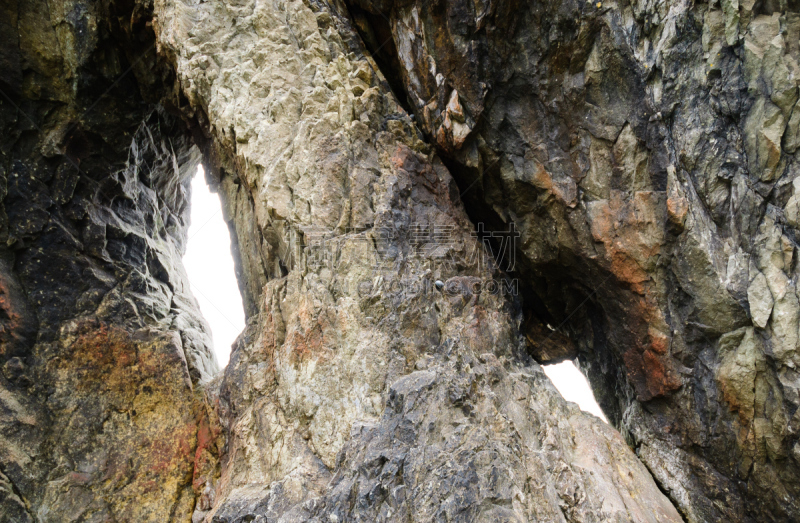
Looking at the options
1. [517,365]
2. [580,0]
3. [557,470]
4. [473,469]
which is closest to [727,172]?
[580,0]

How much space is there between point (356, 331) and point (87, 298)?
4909mm

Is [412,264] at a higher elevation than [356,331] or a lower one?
higher

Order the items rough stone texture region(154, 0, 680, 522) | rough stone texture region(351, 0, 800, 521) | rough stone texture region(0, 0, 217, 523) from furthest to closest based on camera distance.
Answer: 1. rough stone texture region(0, 0, 217, 523)
2. rough stone texture region(351, 0, 800, 521)
3. rough stone texture region(154, 0, 680, 522)

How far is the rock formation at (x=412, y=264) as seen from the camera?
4.75m

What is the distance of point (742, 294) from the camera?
4.89m

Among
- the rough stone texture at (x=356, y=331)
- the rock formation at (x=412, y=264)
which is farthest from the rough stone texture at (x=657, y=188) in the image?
the rough stone texture at (x=356, y=331)

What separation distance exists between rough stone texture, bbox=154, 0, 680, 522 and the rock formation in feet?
0.12

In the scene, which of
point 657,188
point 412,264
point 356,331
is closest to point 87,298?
point 356,331

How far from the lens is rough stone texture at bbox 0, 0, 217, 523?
20.8 feet

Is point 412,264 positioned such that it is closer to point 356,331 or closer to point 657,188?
point 356,331

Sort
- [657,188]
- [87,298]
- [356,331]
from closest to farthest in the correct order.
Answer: [356,331]
[657,188]
[87,298]

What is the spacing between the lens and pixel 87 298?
7375 mm

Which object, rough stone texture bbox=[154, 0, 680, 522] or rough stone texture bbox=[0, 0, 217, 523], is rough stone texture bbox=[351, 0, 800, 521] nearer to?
rough stone texture bbox=[154, 0, 680, 522]

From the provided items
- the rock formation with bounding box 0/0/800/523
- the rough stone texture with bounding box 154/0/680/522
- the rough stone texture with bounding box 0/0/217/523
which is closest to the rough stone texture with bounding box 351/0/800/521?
the rock formation with bounding box 0/0/800/523
